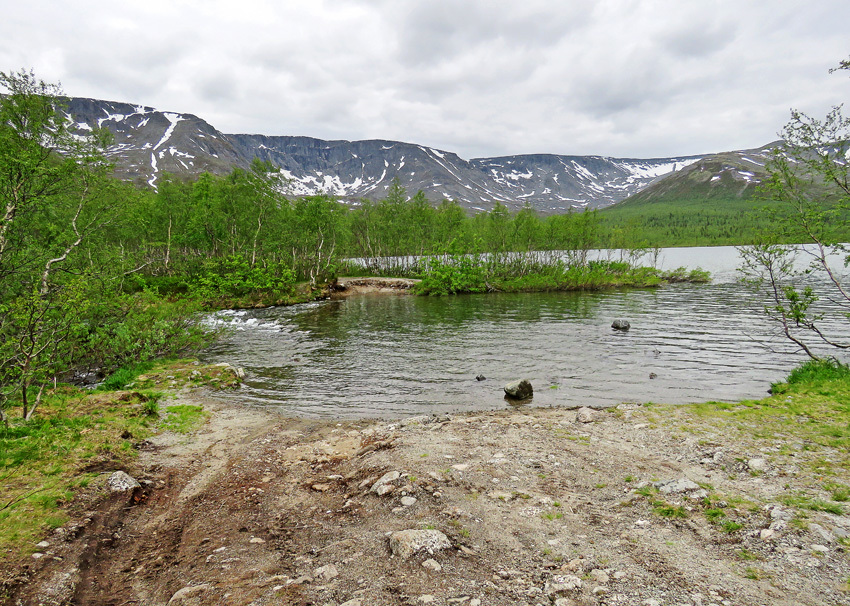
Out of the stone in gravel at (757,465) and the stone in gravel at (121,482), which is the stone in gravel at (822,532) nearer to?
the stone in gravel at (757,465)

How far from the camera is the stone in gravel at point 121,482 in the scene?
349 inches

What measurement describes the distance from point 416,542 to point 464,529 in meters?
1.08

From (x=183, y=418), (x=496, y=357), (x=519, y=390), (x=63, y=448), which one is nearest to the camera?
(x=63, y=448)

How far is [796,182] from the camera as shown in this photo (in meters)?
15.2

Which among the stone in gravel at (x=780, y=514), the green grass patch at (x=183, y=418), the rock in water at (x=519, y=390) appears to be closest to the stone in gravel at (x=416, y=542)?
the stone in gravel at (x=780, y=514)

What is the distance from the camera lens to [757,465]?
9.02m

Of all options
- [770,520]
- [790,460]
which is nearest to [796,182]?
[790,460]

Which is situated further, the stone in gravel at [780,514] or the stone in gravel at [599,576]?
the stone in gravel at [780,514]

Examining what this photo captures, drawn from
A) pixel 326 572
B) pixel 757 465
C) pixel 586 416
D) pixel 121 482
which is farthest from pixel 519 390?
pixel 121 482

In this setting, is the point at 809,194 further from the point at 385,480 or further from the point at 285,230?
the point at 285,230

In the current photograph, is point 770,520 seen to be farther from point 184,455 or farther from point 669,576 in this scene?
point 184,455

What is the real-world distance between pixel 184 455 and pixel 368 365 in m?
14.2

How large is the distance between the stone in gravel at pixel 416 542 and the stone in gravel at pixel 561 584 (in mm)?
1704

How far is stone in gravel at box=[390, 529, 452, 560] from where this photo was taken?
6160 millimetres
